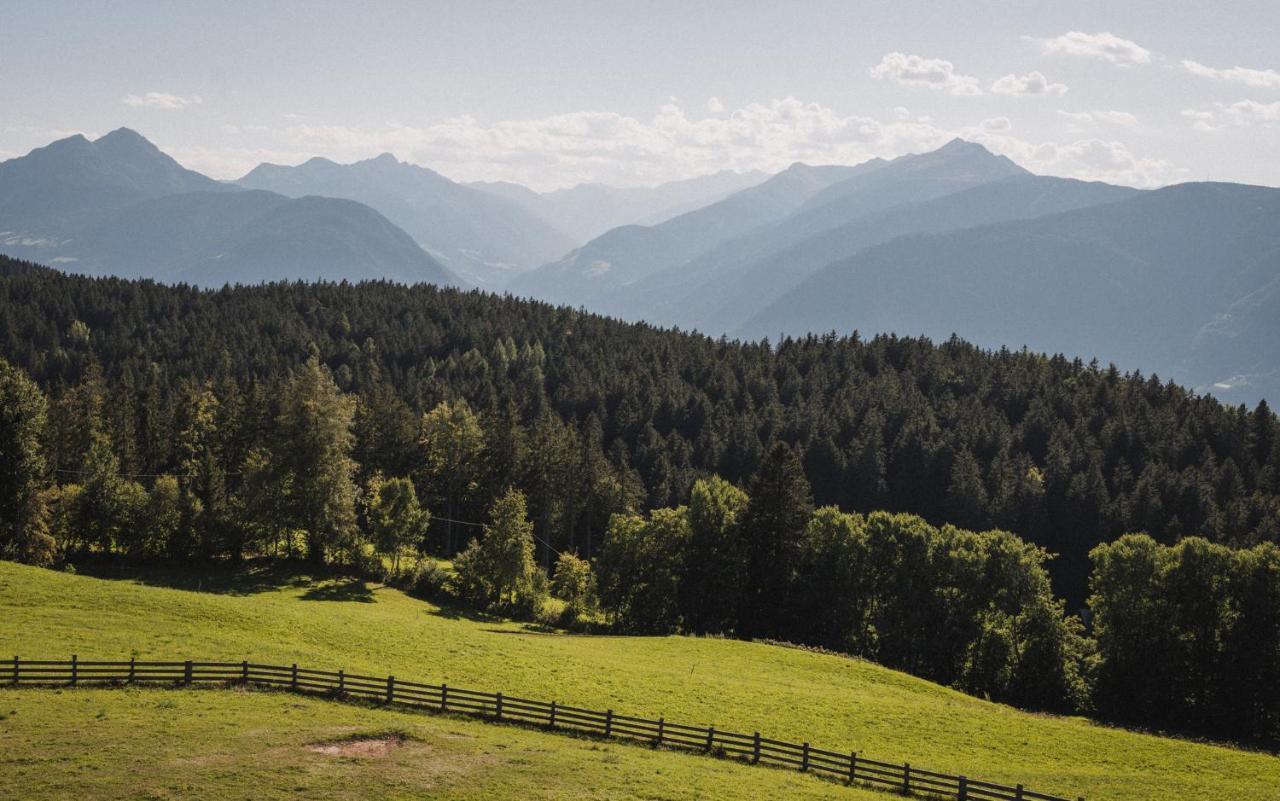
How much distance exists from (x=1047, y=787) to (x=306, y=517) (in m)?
66.6

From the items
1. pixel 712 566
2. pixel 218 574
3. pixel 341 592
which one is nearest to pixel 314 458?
pixel 341 592

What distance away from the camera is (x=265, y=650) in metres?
51.3

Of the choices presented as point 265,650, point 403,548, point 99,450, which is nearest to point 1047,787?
point 265,650

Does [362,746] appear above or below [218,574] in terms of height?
above

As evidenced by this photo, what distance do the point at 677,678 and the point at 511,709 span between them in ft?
50.9

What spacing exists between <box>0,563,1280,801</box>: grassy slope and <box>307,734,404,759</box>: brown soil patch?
12.0m

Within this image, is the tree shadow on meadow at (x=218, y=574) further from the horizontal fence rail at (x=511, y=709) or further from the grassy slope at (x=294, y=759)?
the grassy slope at (x=294, y=759)

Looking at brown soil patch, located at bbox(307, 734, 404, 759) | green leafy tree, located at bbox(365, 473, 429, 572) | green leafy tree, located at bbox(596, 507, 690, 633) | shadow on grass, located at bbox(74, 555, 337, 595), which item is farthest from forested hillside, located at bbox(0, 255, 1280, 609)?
brown soil patch, located at bbox(307, 734, 404, 759)

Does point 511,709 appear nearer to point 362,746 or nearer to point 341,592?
point 362,746

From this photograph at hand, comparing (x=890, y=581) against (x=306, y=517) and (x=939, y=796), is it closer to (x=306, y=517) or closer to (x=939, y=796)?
(x=939, y=796)

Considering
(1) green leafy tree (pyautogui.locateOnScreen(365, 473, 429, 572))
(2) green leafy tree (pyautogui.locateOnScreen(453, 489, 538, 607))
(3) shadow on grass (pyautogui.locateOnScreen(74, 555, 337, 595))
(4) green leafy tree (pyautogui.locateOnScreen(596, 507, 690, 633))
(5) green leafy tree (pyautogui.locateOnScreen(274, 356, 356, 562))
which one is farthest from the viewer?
(1) green leafy tree (pyautogui.locateOnScreen(365, 473, 429, 572))

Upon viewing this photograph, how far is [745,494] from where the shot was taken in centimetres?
9075

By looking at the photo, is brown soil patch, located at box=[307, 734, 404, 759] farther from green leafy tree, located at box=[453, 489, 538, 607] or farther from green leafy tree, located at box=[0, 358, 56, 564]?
green leafy tree, located at box=[0, 358, 56, 564]

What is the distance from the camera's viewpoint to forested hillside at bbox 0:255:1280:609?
4390 inches
